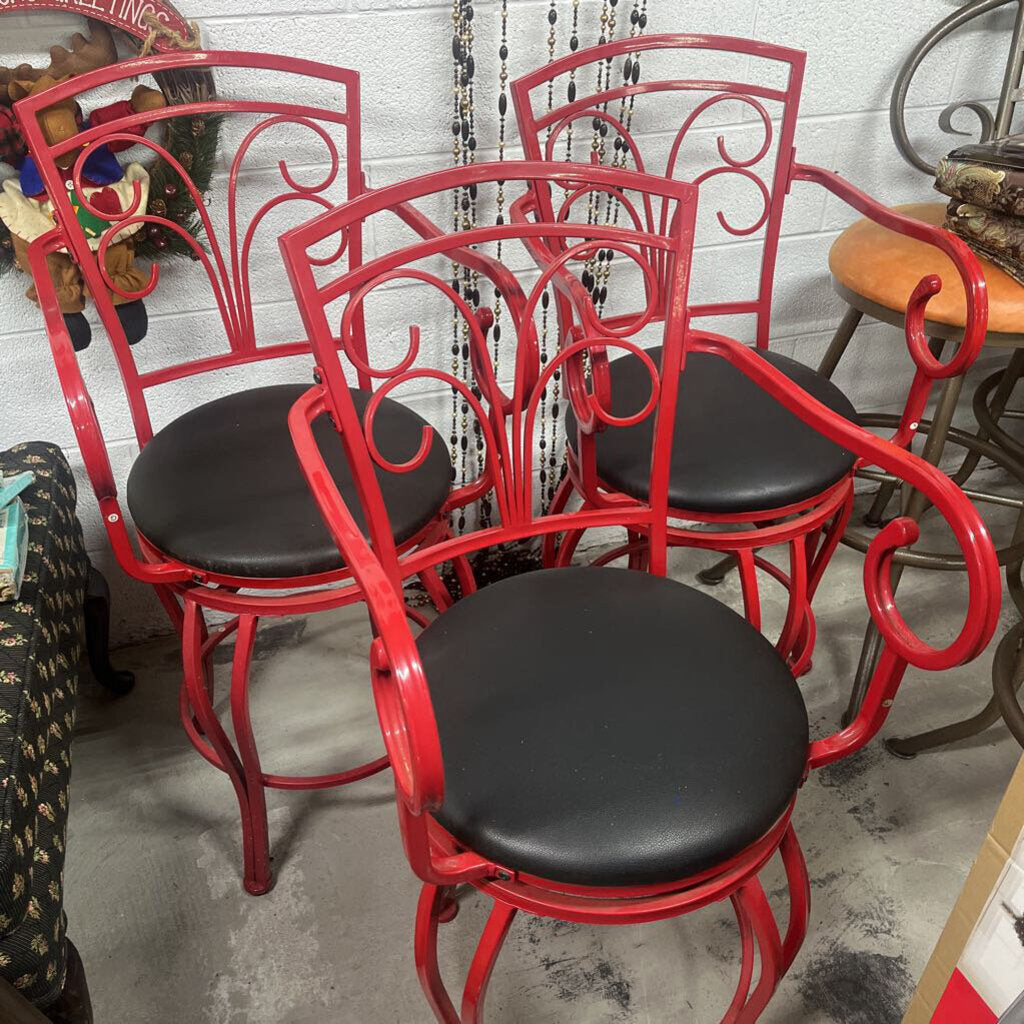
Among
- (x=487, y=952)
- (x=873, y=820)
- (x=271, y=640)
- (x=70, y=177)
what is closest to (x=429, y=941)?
(x=487, y=952)

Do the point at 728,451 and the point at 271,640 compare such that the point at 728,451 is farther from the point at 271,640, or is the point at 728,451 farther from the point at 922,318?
the point at 271,640

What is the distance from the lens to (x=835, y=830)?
1446 millimetres

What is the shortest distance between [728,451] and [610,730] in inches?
20.2

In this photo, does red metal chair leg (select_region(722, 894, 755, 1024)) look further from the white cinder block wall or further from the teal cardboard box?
the white cinder block wall

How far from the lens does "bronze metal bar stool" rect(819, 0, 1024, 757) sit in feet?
4.32

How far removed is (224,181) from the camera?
141 centimetres

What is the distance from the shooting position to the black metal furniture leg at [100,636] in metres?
1.53

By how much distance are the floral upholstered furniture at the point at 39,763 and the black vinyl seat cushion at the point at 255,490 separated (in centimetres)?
18

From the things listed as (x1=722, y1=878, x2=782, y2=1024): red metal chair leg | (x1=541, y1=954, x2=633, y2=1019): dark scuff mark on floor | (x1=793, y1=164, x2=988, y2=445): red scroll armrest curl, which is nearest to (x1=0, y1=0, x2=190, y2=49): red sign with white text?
(x1=793, y1=164, x2=988, y2=445): red scroll armrest curl

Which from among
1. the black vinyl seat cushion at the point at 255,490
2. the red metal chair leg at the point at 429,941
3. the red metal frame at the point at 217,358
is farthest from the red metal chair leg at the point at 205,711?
the red metal chair leg at the point at 429,941

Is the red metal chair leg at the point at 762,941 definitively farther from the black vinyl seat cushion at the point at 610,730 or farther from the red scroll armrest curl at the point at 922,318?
the red scroll armrest curl at the point at 922,318

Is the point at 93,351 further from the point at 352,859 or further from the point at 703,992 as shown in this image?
the point at 703,992

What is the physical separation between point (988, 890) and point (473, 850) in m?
0.44

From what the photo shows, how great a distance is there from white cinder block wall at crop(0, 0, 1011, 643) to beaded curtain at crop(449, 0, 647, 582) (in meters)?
0.01
